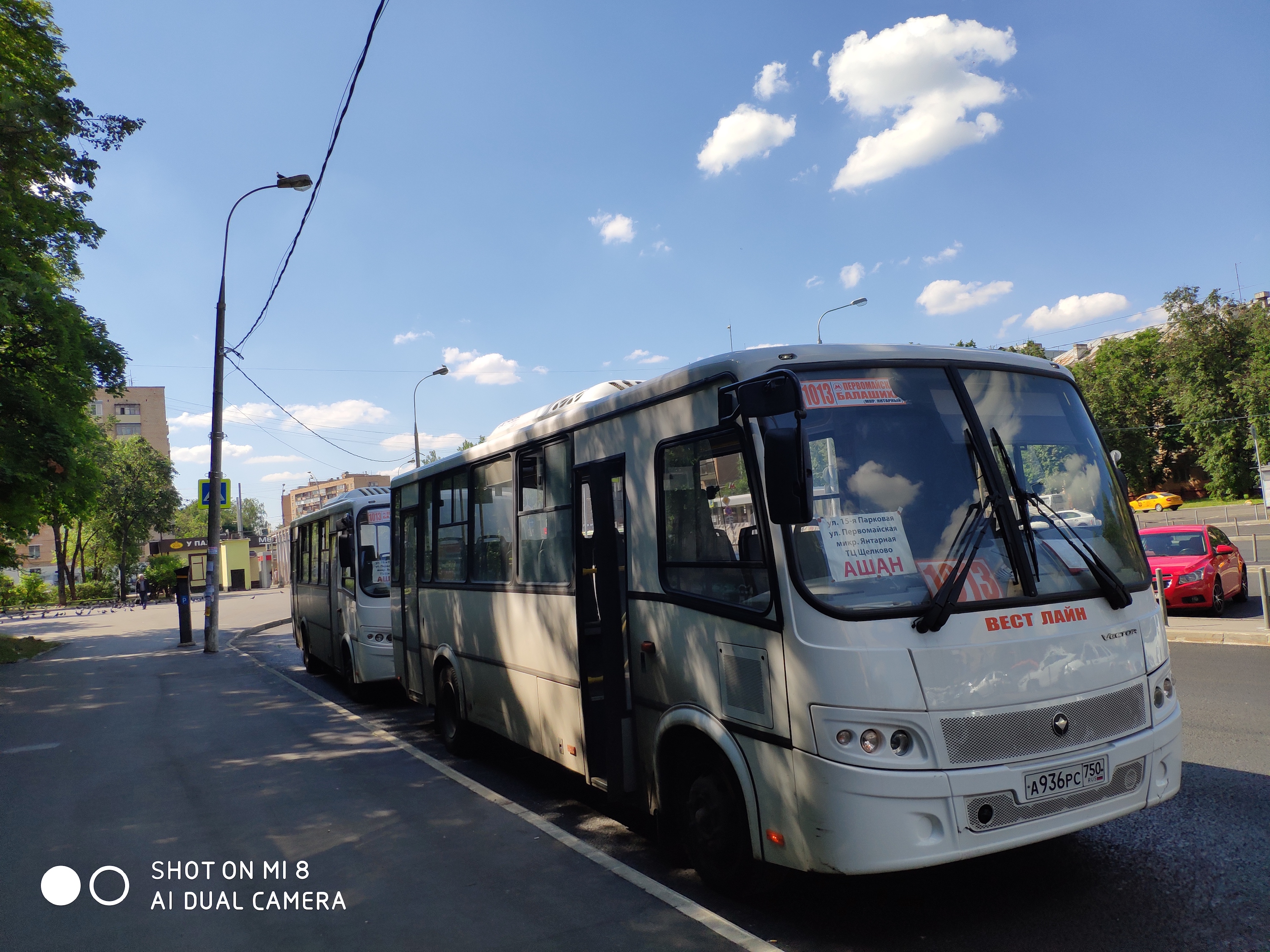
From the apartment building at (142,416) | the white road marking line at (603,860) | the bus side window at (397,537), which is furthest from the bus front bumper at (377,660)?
the apartment building at (142,416)

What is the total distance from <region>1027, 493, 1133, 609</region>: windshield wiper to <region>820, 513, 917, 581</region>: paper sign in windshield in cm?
78

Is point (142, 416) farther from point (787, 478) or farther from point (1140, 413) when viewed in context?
point (787, 478)

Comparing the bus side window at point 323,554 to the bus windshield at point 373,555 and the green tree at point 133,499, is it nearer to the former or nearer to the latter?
the bus windshield at point 373,555

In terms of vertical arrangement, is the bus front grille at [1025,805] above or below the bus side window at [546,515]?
below

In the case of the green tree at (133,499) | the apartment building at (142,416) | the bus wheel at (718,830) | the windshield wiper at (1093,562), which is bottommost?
the bus wheel at (718,830)

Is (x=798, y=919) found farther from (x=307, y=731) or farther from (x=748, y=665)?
(x=307, y=731)

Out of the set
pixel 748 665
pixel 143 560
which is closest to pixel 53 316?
pixel 748 665

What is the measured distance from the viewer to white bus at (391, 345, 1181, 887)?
379cm

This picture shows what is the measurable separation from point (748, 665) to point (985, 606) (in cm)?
115

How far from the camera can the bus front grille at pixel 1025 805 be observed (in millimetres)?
3750

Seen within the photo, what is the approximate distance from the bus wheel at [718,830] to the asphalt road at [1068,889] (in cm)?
14

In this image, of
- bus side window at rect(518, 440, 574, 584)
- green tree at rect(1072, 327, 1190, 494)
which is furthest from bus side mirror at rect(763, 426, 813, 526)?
green tree at rect(1072, 327, 1190, 494)

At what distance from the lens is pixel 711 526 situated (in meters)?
4.68

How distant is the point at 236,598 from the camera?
60.9 metres
